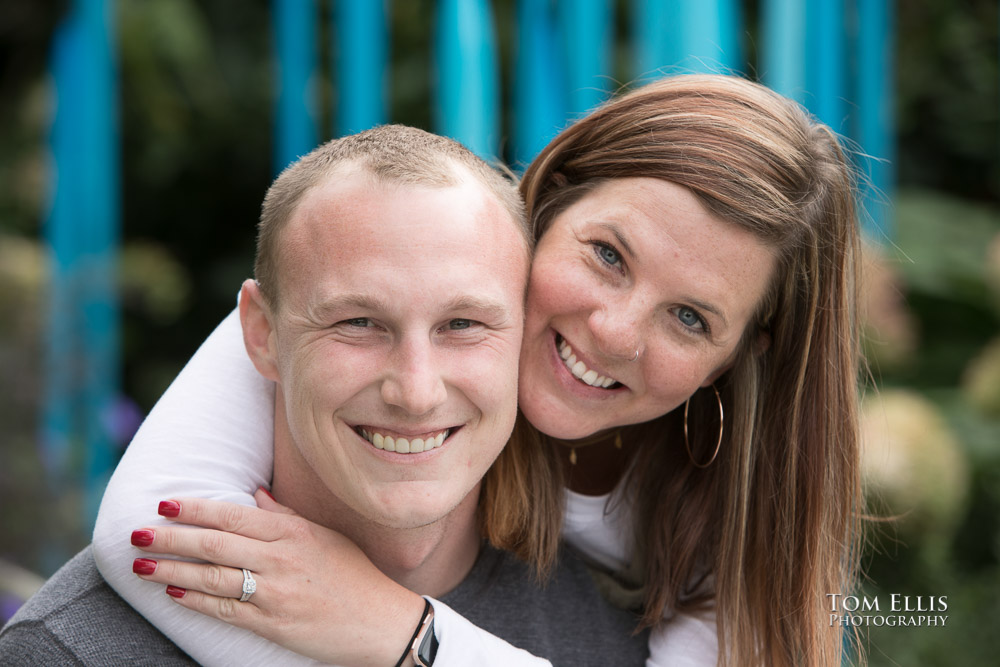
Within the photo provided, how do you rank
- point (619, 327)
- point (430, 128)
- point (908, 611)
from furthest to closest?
point (430, 128), point (908, 611), point (619, 327)

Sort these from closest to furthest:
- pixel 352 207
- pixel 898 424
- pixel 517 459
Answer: pixel 352 207 < pixel 517 459 < pixel 898 424

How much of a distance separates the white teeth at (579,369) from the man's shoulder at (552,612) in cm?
39

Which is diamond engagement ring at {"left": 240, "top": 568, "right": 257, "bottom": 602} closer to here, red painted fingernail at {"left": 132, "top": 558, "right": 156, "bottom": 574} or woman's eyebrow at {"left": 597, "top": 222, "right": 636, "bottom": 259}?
red painted fingernail at {"left": 132, "top": 558, "right": 156, "bottom": 574}

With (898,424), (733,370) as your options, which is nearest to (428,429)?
(733,370)

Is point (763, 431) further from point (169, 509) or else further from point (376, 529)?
point (169, 509)

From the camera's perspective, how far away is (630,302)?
1929 millimetres

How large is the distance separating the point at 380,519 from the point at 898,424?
12.3 feet

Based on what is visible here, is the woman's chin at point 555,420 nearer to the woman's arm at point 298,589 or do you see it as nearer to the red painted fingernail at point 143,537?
the woman's arm at point 298,589

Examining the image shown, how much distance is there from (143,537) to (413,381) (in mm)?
504

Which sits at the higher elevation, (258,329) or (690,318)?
(258,329)

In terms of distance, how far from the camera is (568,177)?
216 centimetres

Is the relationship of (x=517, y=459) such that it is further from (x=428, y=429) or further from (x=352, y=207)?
(x=352, y=207)

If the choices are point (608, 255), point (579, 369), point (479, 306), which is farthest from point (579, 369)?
point (479, 306)

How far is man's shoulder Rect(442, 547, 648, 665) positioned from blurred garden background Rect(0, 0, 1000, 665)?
2.30 m
